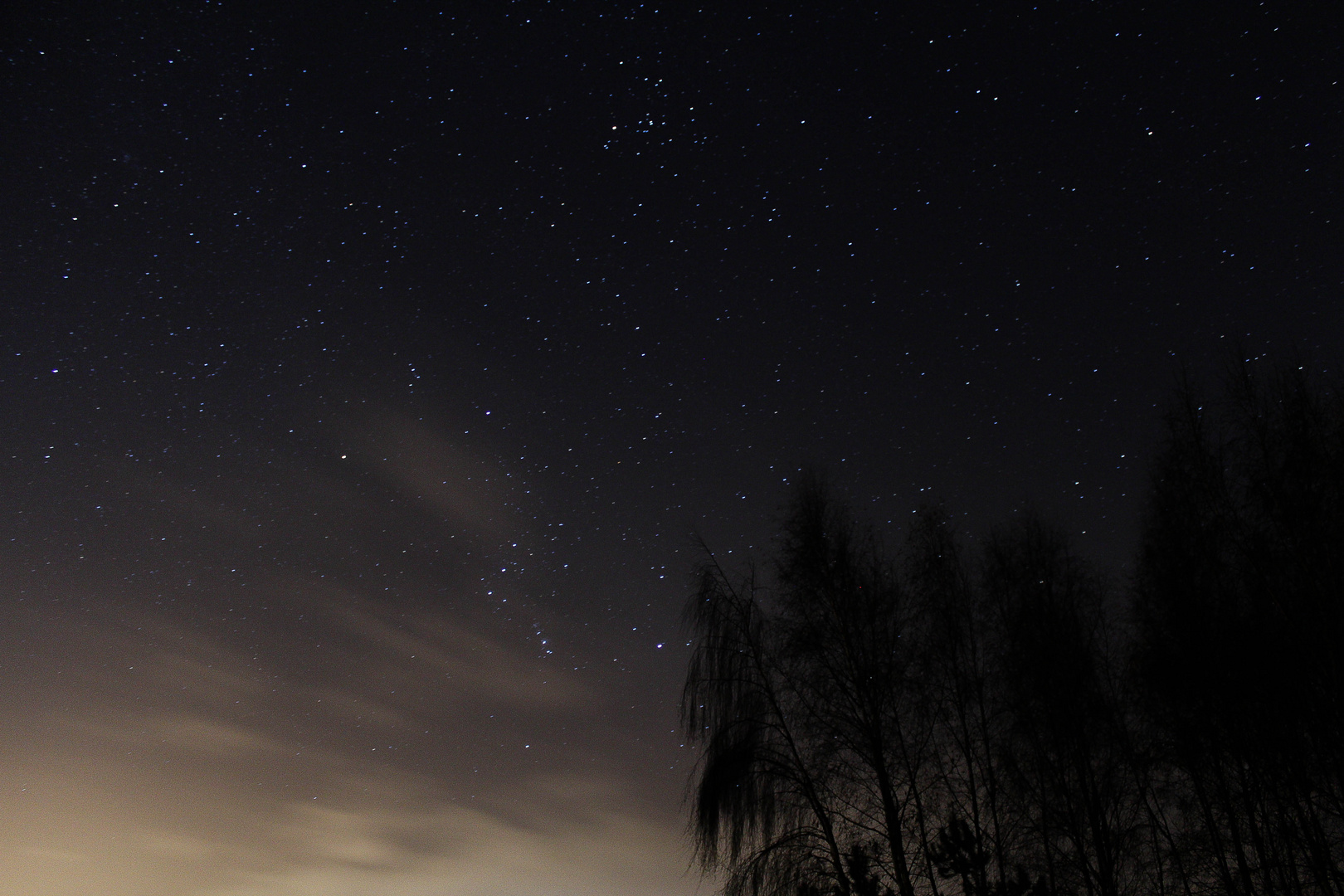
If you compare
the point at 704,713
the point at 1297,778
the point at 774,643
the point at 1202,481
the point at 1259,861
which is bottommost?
the point at 1259,861

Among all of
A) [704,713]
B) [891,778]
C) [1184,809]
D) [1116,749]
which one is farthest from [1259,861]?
[704,713]

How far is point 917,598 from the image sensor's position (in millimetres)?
12641

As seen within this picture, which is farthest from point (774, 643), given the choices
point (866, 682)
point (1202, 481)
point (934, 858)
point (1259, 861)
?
point (1259, 861)

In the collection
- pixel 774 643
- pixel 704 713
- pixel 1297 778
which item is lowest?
pixel 1297 778

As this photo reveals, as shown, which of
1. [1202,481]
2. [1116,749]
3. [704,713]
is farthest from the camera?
[1116,749]

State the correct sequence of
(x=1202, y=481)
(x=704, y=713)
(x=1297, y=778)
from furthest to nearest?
(x=704, y=713) < (x=1202, y=481) < (x=1297, y=778)

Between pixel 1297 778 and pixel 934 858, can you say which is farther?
pixel 934 858

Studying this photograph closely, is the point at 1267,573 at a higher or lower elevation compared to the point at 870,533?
lower

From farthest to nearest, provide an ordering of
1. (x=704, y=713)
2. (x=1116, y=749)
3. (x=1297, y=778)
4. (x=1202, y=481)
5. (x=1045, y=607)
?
(x=1045, y=607) → (x=1116, y=749) → (x=704, y=713) → (x=1202, y=481) → (x=1297, y=778)

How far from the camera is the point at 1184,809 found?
1196 centimetres

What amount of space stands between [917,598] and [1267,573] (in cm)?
440

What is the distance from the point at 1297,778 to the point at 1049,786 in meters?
3.43

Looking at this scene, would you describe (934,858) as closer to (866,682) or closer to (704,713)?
(866,682)

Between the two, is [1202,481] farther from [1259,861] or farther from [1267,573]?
[1259,861]
